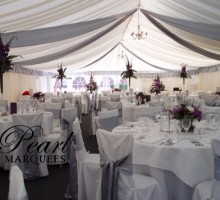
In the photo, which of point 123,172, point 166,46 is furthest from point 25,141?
point 166,46

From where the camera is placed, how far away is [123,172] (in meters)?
2.62

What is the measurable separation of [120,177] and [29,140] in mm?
2142

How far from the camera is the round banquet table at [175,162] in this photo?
2.80m

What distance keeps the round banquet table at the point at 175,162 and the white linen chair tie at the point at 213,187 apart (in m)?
0.17

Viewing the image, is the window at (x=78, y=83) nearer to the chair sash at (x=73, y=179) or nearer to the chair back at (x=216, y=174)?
the chair sash at (x=73, y=179)

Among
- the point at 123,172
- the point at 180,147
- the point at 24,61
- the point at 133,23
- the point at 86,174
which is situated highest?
the point at 133,23

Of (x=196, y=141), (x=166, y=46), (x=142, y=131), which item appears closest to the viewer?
(x=196, y=141)

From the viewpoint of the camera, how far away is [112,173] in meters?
2.63

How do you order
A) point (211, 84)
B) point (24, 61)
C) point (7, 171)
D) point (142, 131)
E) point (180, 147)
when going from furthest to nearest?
point (211, 84), point (24, 61), point (7, 171), point (142, 131), point (180, 147)

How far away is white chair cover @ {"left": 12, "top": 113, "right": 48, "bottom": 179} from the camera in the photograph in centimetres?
422

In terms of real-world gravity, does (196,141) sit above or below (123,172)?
above

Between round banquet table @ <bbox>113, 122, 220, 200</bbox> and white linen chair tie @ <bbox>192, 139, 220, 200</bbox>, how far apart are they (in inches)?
6.7

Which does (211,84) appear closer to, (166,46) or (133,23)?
(166,46)

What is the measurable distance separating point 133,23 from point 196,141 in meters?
6.87
